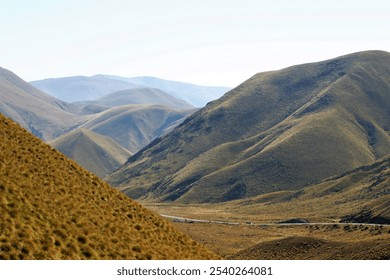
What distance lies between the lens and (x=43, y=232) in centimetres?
2777

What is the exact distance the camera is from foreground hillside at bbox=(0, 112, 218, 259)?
2703cm

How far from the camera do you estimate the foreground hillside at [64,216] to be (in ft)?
88.7

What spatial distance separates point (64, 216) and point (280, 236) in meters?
93.1

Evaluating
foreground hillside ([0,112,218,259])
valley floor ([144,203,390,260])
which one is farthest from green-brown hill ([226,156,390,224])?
foreground hillside ([0,112,218,259])

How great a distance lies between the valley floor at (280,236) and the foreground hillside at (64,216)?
105 feet

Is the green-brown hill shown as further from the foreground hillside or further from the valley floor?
the foreground hillside

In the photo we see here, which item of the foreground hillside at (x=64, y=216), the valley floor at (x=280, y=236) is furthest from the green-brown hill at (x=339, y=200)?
the foreground hillside at (x=64, y=216)

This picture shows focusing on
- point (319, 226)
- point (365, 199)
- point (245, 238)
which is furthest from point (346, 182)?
point (245, 238)

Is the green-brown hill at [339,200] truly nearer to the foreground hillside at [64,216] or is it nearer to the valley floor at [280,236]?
the valley floor at [280,236]

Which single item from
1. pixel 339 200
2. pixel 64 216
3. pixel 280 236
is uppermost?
pixel 64 216

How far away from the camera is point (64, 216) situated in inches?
1222

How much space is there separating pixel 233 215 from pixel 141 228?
146 m

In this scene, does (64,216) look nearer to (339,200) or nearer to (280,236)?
(280,236)

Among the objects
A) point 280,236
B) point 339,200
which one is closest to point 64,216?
point 280,236
